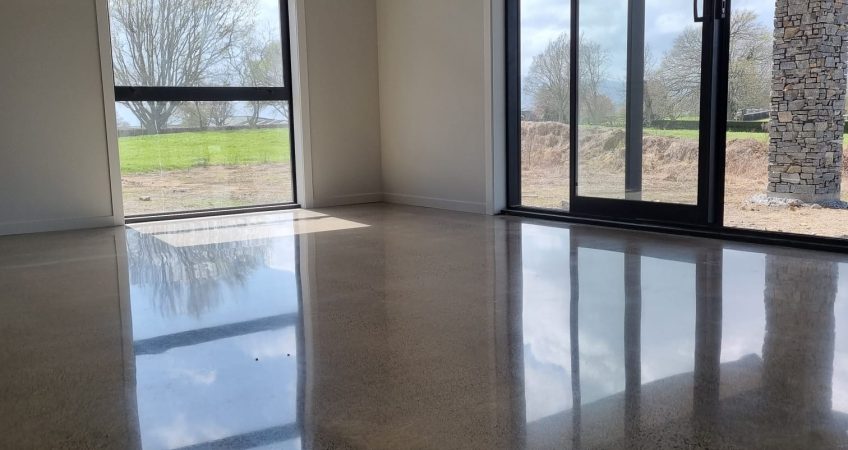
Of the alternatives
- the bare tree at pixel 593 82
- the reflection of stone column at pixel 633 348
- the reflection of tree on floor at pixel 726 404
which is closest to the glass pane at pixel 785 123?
the bare tree at pixel 593 82

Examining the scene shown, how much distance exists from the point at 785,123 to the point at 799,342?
10.9 feet

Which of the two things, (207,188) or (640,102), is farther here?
(207,188)

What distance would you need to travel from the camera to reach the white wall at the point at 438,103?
5613 millimetres

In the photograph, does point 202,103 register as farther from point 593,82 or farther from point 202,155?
point 593,82

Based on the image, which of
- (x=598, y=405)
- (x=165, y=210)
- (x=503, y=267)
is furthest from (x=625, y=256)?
(x=165, y=210)

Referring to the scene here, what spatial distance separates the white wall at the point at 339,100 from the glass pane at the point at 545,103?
1584mm

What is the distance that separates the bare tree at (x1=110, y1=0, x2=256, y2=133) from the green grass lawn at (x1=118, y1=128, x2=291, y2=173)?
0.15 meters

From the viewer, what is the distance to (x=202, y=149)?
19.8 feet

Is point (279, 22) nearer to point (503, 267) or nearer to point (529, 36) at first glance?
point (529, 36)

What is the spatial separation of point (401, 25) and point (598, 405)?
193 inches

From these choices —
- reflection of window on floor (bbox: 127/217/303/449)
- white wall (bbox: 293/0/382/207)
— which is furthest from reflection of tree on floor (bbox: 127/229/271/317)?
white wall (bbox: 293/0/382/207)

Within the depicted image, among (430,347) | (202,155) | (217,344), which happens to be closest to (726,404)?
(430,347)

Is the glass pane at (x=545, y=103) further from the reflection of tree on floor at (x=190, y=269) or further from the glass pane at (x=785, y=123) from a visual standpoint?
the reflection of tree on floor at (x=190, y=269)

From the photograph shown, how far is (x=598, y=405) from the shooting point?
1913 millimetres
